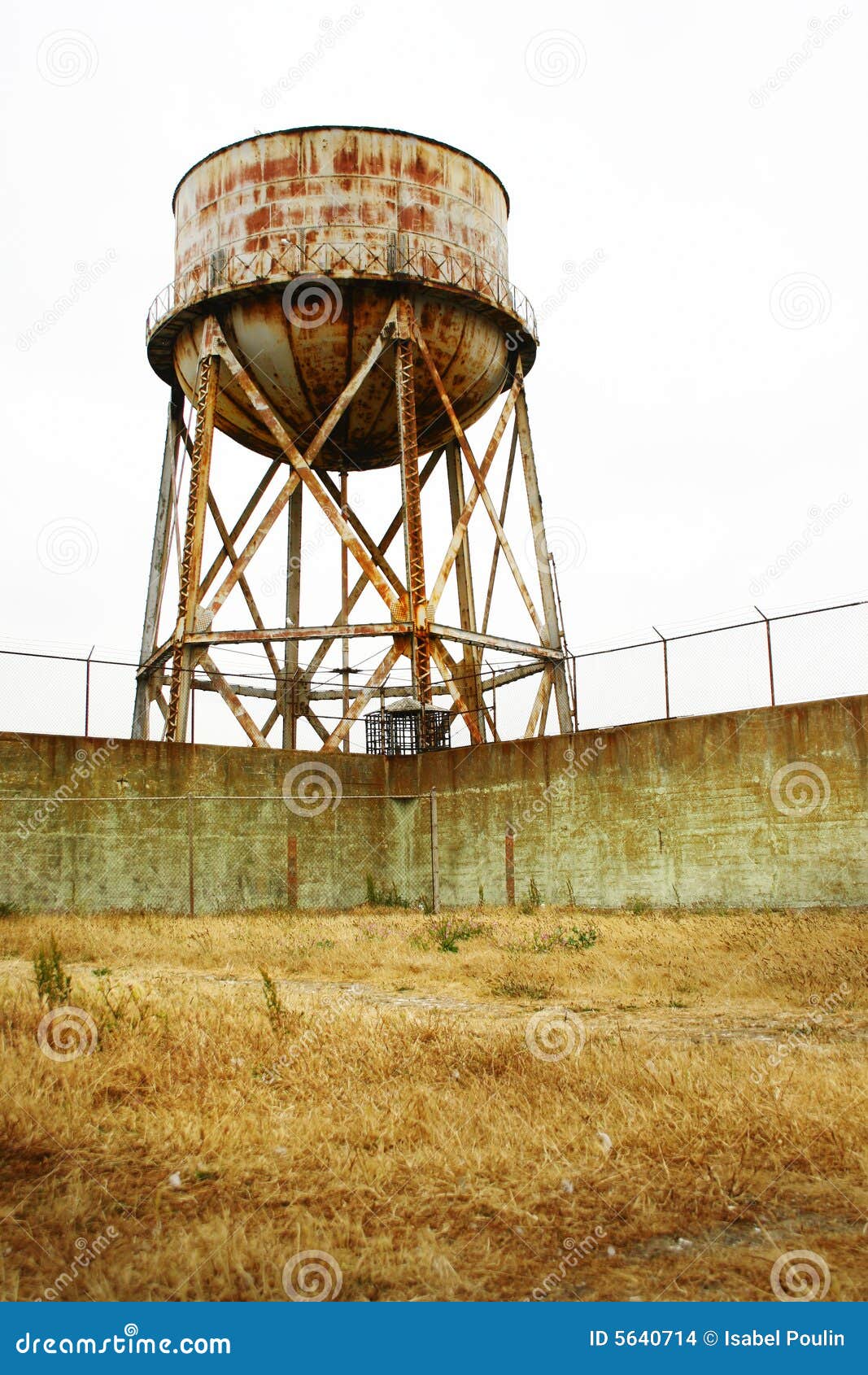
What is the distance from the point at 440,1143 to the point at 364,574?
56.7ft

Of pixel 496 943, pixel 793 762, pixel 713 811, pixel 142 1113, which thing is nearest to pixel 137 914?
pixel 496 943

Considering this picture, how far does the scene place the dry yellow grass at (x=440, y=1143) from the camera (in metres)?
4.24

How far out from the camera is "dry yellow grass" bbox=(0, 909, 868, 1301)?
13.9 feet

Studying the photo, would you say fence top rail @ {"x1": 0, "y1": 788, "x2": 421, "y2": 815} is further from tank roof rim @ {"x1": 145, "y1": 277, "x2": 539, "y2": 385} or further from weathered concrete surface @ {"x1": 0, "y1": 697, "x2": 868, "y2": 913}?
tank roof rim @ {"x1": 145, "y1": 277, "x2": 539, "y2": 385}

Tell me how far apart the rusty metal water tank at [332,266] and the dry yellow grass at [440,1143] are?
14199mm

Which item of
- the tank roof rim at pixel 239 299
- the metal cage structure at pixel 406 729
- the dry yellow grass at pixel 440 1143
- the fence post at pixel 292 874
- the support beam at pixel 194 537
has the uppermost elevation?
the tank roof rim at pixel 239 299

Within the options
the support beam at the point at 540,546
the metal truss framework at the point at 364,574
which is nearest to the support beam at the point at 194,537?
the metal truss framework at the point at 364,574

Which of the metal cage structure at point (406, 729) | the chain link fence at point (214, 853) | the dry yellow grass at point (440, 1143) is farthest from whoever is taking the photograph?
the metal cage structure at point (406, 729)

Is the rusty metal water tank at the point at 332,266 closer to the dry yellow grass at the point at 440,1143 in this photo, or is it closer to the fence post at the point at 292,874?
the fence post at the point at 292,874

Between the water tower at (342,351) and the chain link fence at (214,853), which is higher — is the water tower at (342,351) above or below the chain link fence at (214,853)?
above

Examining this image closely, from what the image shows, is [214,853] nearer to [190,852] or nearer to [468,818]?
[190,852]

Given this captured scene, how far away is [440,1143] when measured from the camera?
5594 millimetres

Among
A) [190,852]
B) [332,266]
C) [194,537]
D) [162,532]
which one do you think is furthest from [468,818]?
[332,266]

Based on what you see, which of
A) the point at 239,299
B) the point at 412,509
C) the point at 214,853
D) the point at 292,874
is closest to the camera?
the point at 214,853
